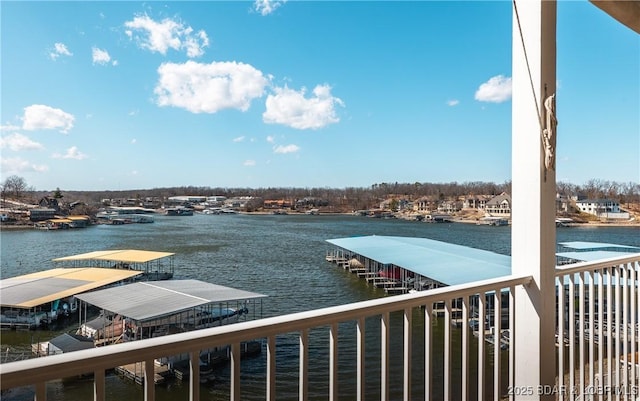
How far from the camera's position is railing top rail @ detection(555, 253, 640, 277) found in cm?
155

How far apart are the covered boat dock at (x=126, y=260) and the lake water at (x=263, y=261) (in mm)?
374

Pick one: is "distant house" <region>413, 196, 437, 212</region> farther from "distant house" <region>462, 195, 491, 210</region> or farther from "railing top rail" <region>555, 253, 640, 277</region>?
"railing top rail" <region>555, 253, 640, 277</region>

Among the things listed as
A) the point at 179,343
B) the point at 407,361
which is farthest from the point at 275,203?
the point at 179,343

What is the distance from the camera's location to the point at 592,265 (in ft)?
5.51

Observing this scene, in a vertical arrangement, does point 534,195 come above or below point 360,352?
above

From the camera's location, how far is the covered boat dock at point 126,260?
1297cm

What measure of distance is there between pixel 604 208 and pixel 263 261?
13.5 m

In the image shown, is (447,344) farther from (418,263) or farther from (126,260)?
(126,260)

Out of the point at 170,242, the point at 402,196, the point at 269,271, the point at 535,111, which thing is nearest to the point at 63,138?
the point at 170,242

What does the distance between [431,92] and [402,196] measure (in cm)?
1461

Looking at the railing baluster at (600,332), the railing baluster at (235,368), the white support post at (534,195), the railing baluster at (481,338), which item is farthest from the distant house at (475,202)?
the railing baluster at (235,368)

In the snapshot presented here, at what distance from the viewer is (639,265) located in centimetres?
196

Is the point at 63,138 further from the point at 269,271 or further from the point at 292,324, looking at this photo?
the point at 292,324

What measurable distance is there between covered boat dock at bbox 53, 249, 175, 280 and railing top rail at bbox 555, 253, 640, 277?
41.1ft
